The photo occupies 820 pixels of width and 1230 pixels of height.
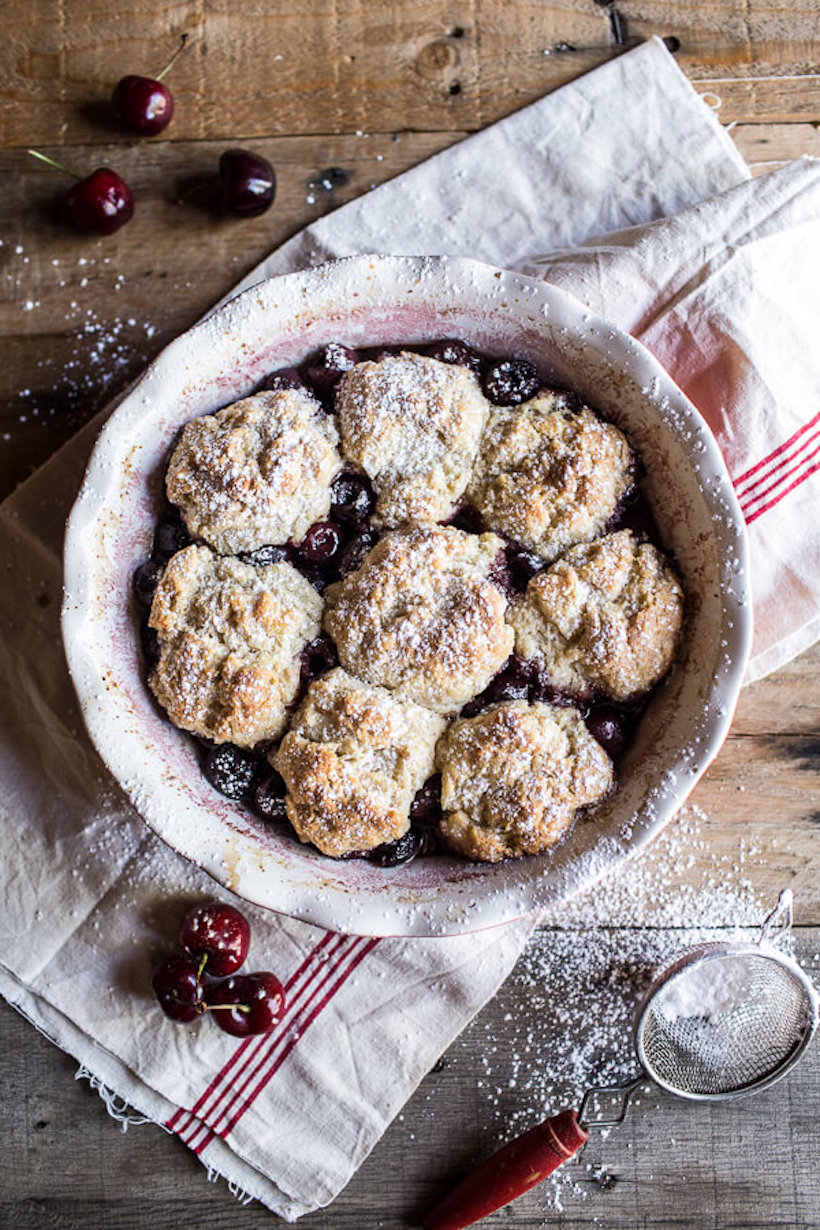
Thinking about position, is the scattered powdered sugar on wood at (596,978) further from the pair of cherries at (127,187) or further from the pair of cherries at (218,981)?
the pair of cherries at (127,187)

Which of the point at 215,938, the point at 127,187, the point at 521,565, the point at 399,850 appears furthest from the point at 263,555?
the point at 127,187

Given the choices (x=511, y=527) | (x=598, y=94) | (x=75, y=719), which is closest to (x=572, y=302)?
(x=511, y=527)

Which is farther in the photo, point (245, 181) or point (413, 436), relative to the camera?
point (245, 181)

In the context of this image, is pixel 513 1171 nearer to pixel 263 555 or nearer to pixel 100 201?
pixel 263 555

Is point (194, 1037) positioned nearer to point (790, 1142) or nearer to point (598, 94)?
point (790, 1142)

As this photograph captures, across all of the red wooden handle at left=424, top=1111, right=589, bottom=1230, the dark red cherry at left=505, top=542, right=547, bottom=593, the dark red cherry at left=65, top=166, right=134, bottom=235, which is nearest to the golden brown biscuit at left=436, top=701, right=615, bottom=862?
the dark red cherry at left=505, top=542, right=547, bottom=593

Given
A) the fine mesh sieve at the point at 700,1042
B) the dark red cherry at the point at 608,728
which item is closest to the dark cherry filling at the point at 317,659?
the dark red cherry at the point at 608,728

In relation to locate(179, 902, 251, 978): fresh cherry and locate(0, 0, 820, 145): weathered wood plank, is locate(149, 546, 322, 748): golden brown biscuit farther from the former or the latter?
locate(0, 0, 820, 145): weathered wood plank

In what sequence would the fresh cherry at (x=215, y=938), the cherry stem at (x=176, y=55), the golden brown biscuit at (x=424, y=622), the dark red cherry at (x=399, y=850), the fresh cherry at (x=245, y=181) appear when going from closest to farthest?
the golden brown biscuit at (x=424, y=622) < the dark red cherry at (x=399, y=850) < the fresh cherry at (x=215, y=938) < the fresh cherry at (x=245, y=181) < the cherry stem at (x=176, y=55)
